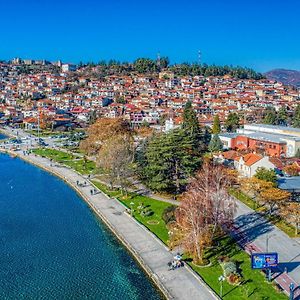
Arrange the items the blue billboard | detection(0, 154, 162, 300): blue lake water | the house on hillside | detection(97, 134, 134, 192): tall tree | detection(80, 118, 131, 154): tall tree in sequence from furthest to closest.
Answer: detection(80, 118, 131, 154): tall tree → the house on hillside → detection(97, 134, 134, 192): tall tree → detection(0, 154, 162, 300): blue lake water → the blue billboard

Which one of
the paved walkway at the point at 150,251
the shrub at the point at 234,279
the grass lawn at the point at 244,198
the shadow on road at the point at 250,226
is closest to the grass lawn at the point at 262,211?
the grass lawn at the point at 244,198

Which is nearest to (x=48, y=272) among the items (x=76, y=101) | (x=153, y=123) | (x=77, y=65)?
(x=153, y=123)

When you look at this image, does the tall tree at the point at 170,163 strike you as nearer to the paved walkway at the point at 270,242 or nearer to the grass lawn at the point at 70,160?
the paved walkway at the point at 270,242

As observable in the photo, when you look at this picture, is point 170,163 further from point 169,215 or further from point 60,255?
point 60,255

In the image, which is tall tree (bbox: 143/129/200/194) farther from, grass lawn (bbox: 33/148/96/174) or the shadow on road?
grass lawn (bbox: 33/148/96/174)

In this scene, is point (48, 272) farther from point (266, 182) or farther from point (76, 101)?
point (76, 101)

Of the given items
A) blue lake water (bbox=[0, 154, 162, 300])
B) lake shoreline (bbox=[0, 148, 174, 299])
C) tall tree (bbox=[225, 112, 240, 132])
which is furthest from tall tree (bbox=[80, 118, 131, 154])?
tall tree (bbox=[225, 112, 240, 132])
